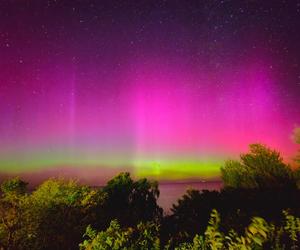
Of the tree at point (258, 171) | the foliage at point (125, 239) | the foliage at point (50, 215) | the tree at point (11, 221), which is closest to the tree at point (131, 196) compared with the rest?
the foliage at point (50, 215)

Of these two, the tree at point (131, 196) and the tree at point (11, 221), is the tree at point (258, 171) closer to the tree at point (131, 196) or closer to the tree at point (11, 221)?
the tree at point (131, 196)

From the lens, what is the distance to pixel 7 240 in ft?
42.7

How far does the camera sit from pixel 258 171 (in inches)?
1225

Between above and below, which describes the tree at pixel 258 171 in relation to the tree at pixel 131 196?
above

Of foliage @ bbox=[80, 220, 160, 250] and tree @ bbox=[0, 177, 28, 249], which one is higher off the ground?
foliage @ bbox=[80, 220, 160, 250]

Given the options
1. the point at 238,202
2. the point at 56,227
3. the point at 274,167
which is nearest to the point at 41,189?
the point at 56,227

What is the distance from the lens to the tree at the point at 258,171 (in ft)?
94.1

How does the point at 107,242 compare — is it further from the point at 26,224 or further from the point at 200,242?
the point at 26,224

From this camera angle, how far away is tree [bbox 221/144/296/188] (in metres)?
28.7

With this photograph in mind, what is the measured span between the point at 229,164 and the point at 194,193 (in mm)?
18902

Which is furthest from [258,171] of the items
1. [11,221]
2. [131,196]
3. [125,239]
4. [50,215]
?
[125,239]

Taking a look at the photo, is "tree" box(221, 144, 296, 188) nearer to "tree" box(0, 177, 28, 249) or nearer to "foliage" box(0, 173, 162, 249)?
"foliage" box(0, 173, 162, 249)

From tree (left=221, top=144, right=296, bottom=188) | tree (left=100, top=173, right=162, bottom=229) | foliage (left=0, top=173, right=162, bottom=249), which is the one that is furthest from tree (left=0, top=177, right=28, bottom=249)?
tree (left=221, top=144, right=296, bottom=188)

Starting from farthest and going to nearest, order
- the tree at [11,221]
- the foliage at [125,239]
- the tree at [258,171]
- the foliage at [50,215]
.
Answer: the tree at [258,171] < the foliage at [50,215] < the tree at [11,221] < the foliage at [125,239]
